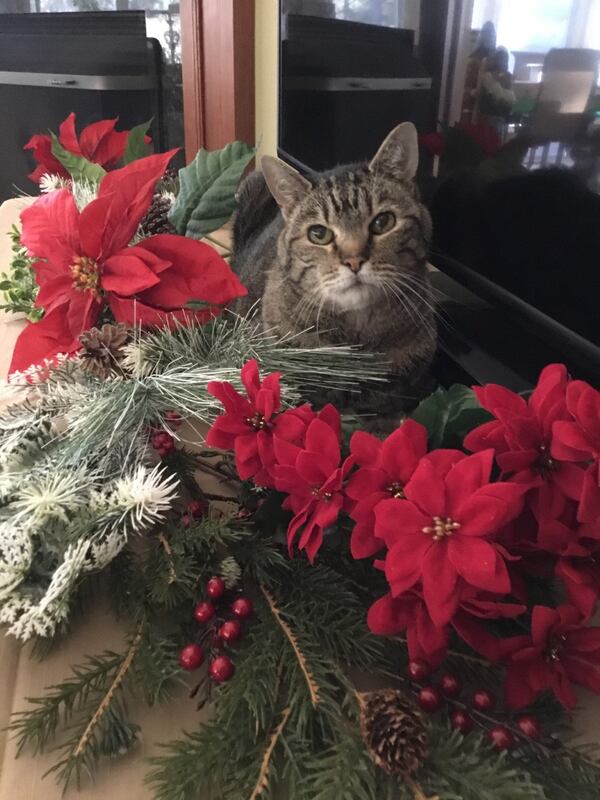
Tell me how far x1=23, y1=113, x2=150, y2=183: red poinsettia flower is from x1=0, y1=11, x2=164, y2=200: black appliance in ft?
4.03

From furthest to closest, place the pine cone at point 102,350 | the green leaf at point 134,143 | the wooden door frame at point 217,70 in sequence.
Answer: the wooden door frame at point 217,70 → the green leaf at point 134,143 → the pine cone at point 102,350

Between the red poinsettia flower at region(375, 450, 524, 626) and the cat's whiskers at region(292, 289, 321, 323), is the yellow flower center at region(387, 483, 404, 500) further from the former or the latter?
the cat's whiskers at region(292, 289, 321, 323)

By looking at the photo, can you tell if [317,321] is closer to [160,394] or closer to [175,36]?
[160,394]

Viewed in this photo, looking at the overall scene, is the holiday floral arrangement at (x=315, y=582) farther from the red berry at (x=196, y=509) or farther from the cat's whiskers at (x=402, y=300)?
the cat's whiskers at (x=402, y=300)

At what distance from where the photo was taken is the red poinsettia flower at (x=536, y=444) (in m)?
0.37

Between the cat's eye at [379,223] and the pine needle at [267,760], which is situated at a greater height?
the cat's eye at [379,223]

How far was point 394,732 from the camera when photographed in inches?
12.7

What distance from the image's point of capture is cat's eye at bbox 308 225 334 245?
2.38ft

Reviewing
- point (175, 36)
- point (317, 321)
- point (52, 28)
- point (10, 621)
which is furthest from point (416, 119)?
point (52, 28)

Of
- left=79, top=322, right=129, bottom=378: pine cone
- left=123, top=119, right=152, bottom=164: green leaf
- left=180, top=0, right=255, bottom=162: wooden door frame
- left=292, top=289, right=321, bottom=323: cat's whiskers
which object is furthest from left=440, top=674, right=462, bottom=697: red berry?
left=180, top=0, right=255, bottom=162: wooden door frame

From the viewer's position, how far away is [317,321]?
723 mm

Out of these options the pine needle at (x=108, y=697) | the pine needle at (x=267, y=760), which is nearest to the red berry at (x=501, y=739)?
the pine needle at (x=267, y=760)

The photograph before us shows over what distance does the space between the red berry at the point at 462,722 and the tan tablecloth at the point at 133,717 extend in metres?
0.07

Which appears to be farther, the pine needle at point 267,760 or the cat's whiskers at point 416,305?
the cat's whiskers at point 416,305
